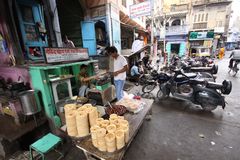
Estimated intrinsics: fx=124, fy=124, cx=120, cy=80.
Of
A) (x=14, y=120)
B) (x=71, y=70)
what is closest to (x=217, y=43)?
(x=71, y=70)

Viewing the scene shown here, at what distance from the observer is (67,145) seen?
262cm

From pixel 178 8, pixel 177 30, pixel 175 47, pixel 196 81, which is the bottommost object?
pixel 196 81

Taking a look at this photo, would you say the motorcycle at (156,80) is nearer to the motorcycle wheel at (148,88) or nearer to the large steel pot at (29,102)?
the motorcycle wheel at (148,88)

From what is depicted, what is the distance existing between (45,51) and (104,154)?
2264mm

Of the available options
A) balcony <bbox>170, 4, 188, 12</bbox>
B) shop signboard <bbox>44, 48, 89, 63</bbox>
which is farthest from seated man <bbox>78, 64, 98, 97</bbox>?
balcony <bbox>170, 4, 188, 12</bbox>

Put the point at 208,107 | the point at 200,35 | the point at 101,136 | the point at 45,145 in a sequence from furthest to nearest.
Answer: the point at 200,35 → the point at 208,107 → the point at 45,145 → the point at 101,136

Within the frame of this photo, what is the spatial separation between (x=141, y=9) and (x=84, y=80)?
4350mm

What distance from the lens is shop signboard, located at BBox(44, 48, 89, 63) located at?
8.72ft

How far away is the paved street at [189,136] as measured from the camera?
7.36 feet

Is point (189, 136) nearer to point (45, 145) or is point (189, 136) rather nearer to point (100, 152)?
point (100, 152)

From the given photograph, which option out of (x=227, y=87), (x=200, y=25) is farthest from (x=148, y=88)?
(x=200, y=25)

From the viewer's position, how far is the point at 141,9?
225 inches

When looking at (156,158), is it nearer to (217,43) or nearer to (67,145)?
(67,145)

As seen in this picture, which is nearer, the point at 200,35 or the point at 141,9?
the point at 141,9
